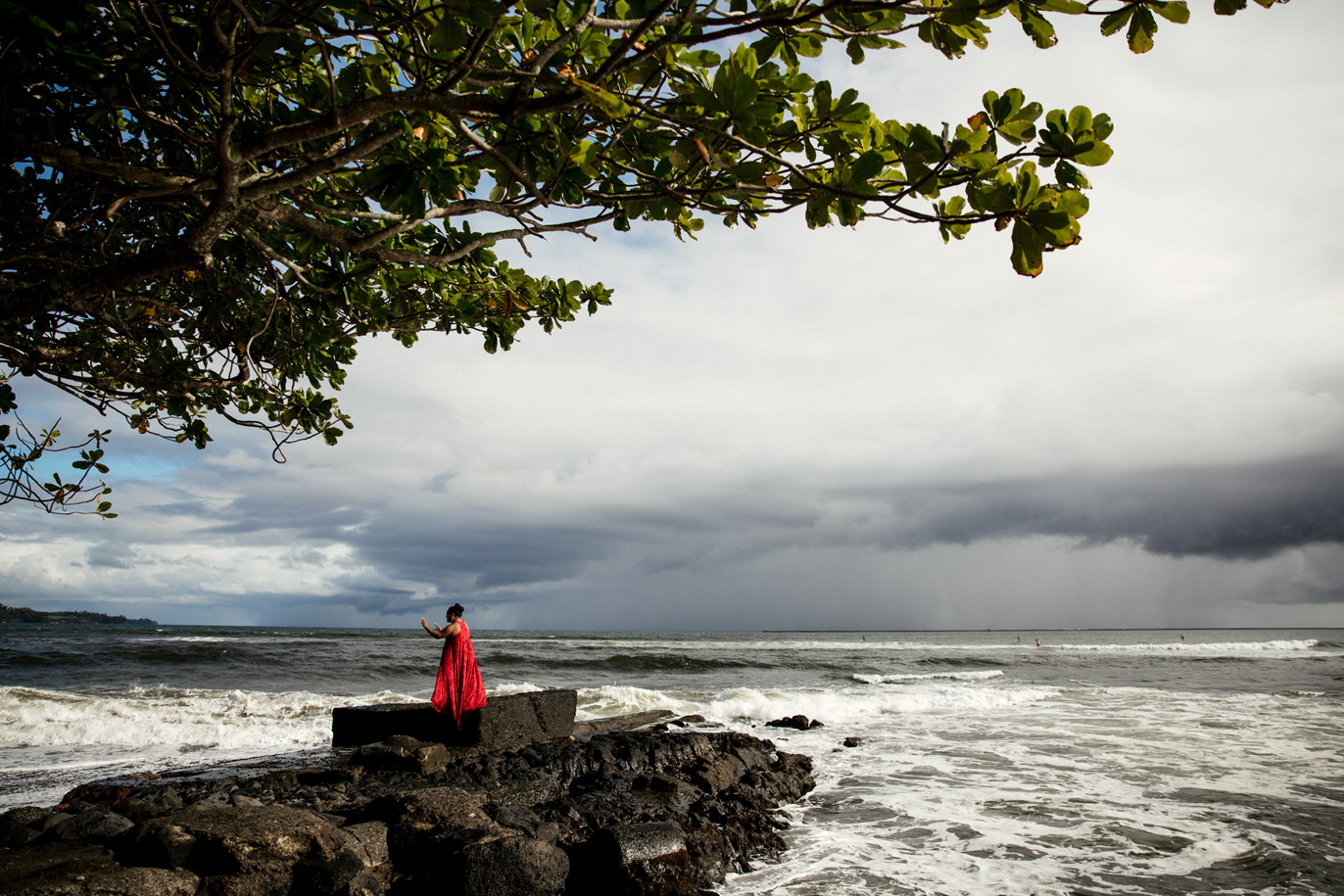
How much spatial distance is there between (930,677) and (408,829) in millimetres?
19745

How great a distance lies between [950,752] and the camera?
889cm

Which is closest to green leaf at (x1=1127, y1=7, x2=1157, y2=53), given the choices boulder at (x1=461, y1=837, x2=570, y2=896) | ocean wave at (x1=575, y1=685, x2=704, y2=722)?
boulder at (x1=461, y1=837, x2=570, y2=896)

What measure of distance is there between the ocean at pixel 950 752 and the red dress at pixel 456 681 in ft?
9.58

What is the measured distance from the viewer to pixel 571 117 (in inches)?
116

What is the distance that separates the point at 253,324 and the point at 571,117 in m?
3.10

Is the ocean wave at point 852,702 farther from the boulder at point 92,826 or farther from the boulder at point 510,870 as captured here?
the boulder at point 92,826

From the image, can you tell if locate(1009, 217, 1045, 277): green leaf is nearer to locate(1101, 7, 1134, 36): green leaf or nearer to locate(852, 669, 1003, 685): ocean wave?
locate(1101, 7, 1134, 36): green leaf

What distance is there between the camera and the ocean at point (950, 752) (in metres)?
4.91

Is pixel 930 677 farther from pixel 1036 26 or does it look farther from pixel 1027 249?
pixel 1036 26

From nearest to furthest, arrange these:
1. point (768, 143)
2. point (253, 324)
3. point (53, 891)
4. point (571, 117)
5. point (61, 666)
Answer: point (768, 143)
point (571, 117)
point (53, 891)
point (253, 324)
point (61, 666)

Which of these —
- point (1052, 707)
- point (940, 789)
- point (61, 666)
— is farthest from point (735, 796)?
point (61, 666)

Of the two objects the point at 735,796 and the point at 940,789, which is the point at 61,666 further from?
the point at 940,789

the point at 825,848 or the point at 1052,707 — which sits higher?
the point at 825,848

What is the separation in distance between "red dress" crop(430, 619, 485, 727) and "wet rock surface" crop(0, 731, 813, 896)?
1.52 feet
